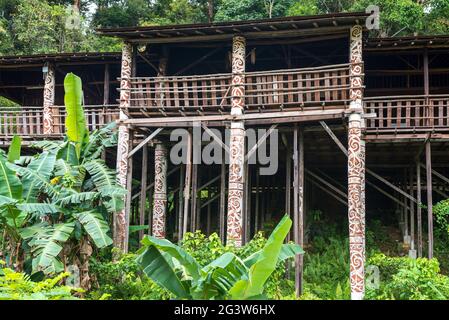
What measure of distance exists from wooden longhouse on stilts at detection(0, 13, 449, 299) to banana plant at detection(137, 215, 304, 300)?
407cm

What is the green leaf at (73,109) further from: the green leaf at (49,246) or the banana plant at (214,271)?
the banana plant at (214,271)

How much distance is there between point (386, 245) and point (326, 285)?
158 inches

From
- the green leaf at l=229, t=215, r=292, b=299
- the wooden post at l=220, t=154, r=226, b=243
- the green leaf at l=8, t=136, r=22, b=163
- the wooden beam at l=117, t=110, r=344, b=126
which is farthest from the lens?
the wooden post at l=220, t=154, r=226, b=243

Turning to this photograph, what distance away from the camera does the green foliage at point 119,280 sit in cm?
1186

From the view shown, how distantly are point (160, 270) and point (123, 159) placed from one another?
5.69 metres

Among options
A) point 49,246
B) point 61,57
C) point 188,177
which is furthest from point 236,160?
point 61,57

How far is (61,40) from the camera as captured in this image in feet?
84.2

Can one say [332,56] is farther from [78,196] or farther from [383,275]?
[78,196]

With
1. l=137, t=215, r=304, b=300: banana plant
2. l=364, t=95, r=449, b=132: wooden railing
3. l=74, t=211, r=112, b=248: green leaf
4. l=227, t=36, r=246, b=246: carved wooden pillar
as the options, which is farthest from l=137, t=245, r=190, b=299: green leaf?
l=364, t=95, r=449, b=132: wooden railing

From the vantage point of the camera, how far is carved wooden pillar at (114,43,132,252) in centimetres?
1344

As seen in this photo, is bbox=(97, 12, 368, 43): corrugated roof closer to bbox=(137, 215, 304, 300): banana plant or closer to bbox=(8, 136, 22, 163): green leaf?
bbox=(8, 136, 22, 163): green leaf

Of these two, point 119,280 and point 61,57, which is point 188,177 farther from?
point 61,57

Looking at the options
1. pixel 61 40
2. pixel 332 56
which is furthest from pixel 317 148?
pixel 61 40

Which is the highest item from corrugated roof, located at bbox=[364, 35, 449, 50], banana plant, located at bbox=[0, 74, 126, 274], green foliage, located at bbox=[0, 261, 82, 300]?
corrugated roof, located at bbox=[364, 35, 449, 50]
